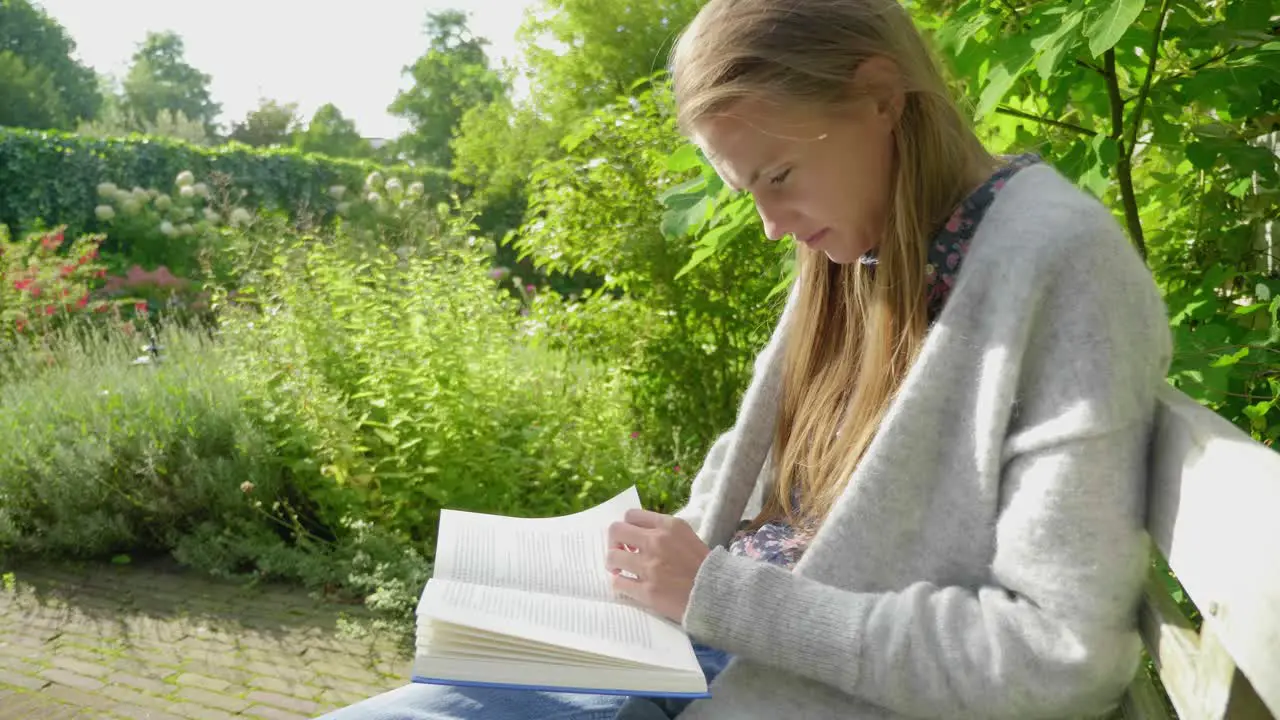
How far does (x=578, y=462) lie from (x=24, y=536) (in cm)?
253

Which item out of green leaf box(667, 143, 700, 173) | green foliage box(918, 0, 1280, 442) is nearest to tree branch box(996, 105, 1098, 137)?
green foliage box(918, 0, 1280, 442)

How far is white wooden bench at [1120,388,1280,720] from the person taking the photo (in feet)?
2.24

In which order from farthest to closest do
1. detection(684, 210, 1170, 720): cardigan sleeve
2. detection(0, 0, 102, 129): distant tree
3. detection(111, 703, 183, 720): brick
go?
detection(0, 0, 102, 129): distant tree < detection(111, 703, 183, 720): brick < detection(684, 210, 1170, 720): cardigan sleeve

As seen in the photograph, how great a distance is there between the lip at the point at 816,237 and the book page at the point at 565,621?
1.71 feet

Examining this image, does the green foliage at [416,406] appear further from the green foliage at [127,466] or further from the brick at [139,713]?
the brick at [139,713]

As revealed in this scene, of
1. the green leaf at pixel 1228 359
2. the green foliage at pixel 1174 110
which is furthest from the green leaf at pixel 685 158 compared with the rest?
the green leaf at pixel 1228 359

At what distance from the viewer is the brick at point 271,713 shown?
3.19m

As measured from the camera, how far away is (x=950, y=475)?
1129 millimetres

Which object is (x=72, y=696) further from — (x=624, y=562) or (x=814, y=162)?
(x=814, y=162)

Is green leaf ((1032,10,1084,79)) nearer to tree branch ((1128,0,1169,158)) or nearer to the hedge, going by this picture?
tree branch ((1128,0,1169,158))

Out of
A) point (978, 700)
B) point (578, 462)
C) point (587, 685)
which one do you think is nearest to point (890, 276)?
point (978, 700)

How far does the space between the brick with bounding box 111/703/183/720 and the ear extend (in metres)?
2.93

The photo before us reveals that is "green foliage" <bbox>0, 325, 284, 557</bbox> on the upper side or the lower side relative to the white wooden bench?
lower

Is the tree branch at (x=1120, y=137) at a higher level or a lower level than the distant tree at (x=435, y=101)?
lower
